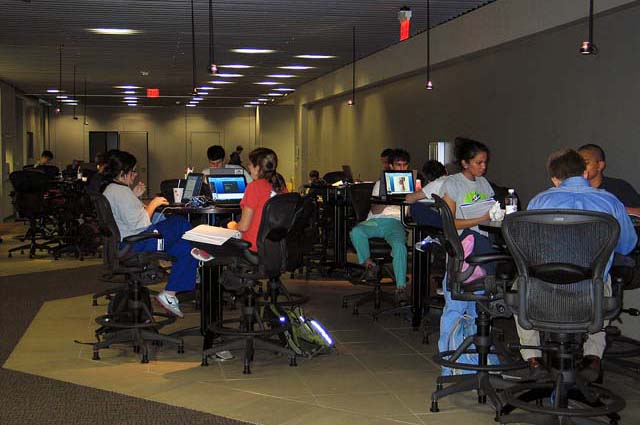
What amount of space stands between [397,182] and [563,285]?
4.58 meters

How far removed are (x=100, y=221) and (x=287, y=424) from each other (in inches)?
88.8

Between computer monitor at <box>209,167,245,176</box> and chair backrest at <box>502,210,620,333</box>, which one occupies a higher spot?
computer monitor at <box>209,167,245,176</box>

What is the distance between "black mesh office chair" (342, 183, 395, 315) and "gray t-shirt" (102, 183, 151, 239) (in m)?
2.17

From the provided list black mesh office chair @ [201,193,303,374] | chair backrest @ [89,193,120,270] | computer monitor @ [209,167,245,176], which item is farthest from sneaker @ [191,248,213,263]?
computer monitor @ [209,167,245,176]

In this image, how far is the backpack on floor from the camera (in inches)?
225

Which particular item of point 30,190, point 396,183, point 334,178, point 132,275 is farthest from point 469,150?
point 30,190

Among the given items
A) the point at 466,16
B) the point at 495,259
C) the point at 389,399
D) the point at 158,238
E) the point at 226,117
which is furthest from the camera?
the point at 226,117

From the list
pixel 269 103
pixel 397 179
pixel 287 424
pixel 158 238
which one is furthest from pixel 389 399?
pixel 269 103

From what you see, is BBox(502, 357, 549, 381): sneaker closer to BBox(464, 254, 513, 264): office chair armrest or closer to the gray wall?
BBox(464, 254, 513, 264): office chair armrest

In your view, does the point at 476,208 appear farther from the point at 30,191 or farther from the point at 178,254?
the point at 30,191

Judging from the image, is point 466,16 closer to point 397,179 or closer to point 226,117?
Result: point 397,179

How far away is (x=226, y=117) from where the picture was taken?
1104 inches

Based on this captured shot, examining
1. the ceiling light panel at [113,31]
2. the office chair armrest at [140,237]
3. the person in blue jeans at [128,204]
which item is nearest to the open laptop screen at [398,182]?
the person in blue jeans at [128,204]

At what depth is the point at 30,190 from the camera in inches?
448
